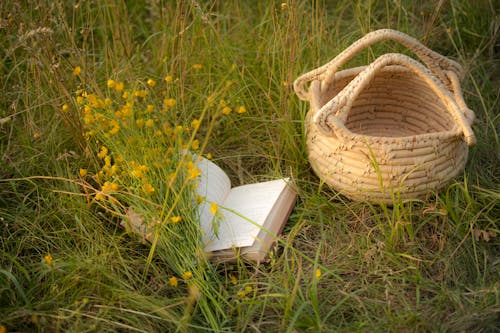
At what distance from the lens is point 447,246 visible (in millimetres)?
1712

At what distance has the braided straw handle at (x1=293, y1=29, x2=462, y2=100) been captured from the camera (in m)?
1.79

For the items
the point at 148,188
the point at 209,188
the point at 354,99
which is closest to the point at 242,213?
the point at 209,188

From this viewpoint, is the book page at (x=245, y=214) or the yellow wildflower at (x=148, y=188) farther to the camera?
the book page at (x=245, y=214)

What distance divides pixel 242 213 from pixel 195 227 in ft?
0.62

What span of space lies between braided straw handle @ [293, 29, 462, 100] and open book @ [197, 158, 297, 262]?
1.21ft

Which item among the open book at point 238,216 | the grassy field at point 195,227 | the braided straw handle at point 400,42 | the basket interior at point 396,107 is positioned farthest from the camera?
the basket interior at point 396,107

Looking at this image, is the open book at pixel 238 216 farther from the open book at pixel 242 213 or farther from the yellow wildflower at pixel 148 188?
the yellow wildflower at pixel 148 188

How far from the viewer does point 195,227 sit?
1669 millimetres

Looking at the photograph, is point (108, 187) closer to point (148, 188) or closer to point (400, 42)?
point (148, 188)

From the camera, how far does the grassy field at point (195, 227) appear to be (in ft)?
4.95

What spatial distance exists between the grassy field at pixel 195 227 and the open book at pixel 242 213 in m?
0.05

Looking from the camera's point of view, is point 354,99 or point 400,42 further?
point 400,42

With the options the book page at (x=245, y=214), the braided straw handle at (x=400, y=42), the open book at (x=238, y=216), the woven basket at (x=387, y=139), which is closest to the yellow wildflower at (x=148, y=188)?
the open book at (x=238, y=216)

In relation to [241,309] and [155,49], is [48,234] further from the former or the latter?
[155,49]
